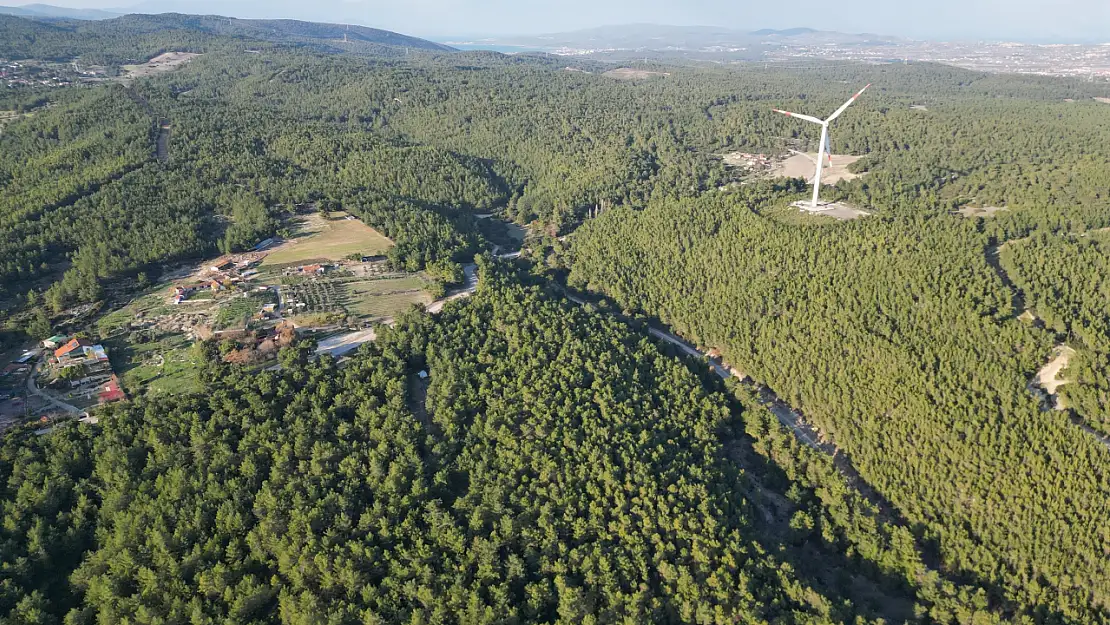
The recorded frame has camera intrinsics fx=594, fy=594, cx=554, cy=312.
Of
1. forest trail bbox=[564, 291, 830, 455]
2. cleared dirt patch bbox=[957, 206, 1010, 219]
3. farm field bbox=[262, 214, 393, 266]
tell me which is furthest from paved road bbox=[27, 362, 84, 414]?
cleared dirt patch bbox=[957, 206, 1010, 219]

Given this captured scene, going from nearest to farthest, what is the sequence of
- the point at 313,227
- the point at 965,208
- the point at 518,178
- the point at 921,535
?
the point at 921,535 → the point at 313,227 → the point at 965,208 → the point at 518,178

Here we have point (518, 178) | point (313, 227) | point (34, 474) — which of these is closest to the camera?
point (34, 474)

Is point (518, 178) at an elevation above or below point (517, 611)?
above

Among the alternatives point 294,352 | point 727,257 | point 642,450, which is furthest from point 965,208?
point 294,352

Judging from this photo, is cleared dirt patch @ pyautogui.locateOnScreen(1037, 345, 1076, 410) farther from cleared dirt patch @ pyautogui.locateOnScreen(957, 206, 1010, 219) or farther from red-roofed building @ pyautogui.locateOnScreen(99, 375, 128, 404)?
red-roofed building @ pyautogui.locateOnScreen(99, 375, 128, 404)

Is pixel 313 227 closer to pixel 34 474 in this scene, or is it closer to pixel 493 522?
pixel 34 474

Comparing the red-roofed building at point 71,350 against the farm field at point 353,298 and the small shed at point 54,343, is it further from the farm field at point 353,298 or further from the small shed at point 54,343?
the farm field at point 353,298

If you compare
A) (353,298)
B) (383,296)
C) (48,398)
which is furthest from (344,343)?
(48,398)
